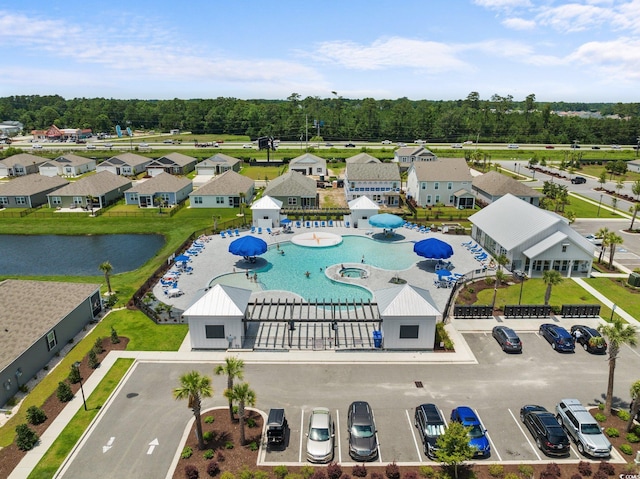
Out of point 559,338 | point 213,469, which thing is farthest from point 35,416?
point 559,338

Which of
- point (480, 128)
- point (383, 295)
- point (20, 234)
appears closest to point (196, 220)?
point (20, 234)

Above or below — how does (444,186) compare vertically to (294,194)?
above

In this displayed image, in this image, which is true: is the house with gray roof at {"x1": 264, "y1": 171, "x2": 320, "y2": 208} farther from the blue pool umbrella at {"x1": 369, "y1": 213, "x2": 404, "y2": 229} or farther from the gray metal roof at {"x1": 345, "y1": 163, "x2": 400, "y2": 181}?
the blue pool umbrella at {"x1": 369, "y1": 213, "x2": 404, "y2": 229}

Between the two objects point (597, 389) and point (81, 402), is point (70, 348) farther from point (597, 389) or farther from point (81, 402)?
point (597, 389)

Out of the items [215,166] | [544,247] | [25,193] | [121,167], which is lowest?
[25,193]

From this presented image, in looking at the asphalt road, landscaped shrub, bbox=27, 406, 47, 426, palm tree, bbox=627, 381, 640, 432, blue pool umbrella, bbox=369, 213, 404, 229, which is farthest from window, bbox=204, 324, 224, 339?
blue pool umbrella, bbox=369, 213, 404, 229

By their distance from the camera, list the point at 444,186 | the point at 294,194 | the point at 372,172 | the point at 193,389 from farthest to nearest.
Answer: the point at 372,172 → the point at 444,186 → the point at 294,194 → the point at 193,389

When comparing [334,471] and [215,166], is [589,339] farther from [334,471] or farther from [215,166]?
[215,166]
